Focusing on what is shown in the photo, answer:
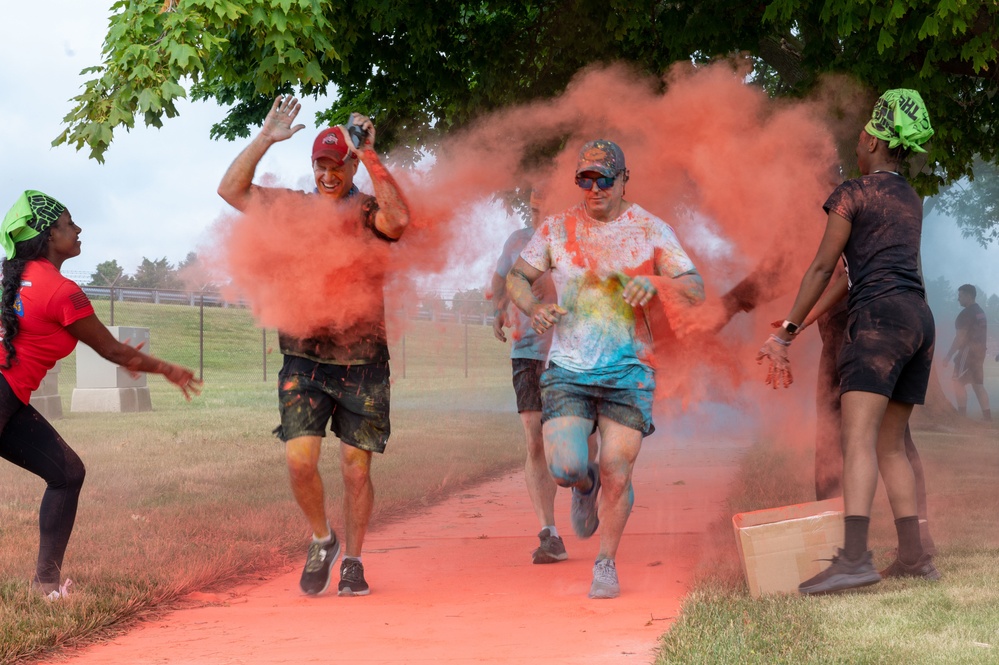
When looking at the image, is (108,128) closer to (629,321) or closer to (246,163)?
(246,163)

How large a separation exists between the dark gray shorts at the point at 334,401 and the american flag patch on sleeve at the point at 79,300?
1.05 m

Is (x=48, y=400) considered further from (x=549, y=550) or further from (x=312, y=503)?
(x=312, y=503)

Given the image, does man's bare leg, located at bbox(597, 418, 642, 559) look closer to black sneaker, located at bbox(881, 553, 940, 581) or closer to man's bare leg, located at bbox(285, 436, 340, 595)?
black sneaker, located at bbox(881, 553, 940, 581)

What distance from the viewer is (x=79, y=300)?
5.42 m

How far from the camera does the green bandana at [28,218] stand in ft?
17.9

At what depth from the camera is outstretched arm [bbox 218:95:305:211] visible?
5730 mm

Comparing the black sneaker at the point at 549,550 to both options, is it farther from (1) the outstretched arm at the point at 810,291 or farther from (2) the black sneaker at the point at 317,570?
(1) the outstretched arm at the point at 810,291

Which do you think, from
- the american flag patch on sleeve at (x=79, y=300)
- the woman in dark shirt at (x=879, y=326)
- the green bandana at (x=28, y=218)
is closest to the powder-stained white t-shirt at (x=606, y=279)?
→ the woman in dark shirt at (x=879, y=326)

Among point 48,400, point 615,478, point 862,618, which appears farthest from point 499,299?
point 48,400

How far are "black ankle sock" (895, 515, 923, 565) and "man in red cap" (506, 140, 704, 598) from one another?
4.17 ft

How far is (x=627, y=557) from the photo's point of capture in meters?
6.91

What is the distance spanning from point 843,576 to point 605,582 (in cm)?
113

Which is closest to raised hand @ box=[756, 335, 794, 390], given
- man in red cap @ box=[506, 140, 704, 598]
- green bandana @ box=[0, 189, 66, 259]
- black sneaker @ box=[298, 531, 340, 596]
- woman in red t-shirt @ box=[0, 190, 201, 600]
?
man in red cap @ box=[506, 140, 704, 598]

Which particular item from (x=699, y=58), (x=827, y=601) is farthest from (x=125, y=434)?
(x=827, y=601)
